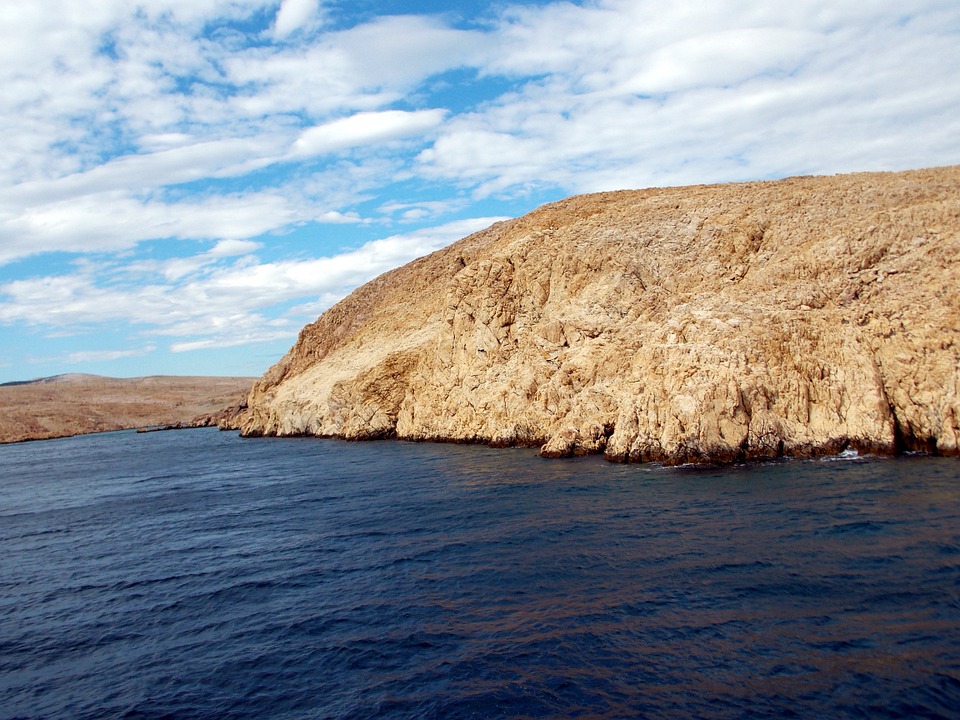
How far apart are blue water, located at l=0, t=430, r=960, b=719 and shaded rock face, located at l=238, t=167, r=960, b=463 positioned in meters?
3.20

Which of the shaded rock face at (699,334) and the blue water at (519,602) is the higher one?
the shaded rock face at (699,334)

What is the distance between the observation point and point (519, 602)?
49.0ft

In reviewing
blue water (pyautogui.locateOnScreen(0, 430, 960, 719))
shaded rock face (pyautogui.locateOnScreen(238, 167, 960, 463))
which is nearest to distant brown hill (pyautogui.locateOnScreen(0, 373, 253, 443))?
shaded rock face (pyautogui.locateOnScreen(238, 167, 960, 463))

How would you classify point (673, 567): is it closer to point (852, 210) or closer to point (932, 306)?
point (932, 306)

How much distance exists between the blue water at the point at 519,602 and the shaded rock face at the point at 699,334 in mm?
3203

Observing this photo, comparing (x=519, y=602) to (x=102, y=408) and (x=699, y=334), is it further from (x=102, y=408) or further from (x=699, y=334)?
(x=102, y=408)

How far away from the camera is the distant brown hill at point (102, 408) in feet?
361

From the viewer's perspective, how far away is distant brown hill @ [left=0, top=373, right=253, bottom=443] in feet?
361

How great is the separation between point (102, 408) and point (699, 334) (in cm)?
12476

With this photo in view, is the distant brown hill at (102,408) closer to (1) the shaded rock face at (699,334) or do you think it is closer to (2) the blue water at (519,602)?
(1) the shaded rock face at (699,334)

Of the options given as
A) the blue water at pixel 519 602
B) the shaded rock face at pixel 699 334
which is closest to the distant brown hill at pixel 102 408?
the shaded rock face at pixel 699 334

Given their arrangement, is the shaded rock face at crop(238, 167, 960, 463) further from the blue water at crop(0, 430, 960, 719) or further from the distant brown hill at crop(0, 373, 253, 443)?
the distant brown hill at crop(0, 373, 253, 443)

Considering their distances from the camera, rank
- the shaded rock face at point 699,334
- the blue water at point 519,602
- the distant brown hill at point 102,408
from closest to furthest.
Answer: the blue water at point 519,602 → the shaded rock face at point 699,334 → the distant brown hill at point 102,408

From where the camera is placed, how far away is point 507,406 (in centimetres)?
3991
